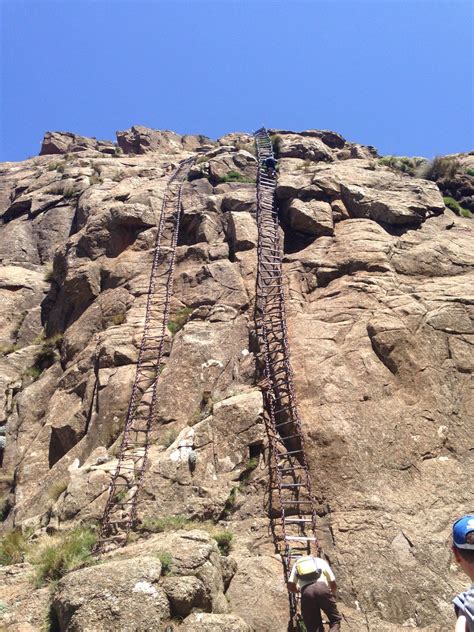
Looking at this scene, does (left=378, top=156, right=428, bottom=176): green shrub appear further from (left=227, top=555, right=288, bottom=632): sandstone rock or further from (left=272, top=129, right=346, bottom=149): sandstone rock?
(left=227, top=555, right=288, bottom=632): sandstone rock

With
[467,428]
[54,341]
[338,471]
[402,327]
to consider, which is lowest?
[338,471]

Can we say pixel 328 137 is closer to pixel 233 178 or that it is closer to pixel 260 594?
pixel 233 178

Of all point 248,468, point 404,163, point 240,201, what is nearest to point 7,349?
point 240,201

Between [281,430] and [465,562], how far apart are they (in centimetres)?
924

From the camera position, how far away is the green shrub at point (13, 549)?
35.3 ft

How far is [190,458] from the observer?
12031mm

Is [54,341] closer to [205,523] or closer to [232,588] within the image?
[205,523]

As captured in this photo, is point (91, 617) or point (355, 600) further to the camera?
point (355, 600)

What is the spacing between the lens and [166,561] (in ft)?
27.8

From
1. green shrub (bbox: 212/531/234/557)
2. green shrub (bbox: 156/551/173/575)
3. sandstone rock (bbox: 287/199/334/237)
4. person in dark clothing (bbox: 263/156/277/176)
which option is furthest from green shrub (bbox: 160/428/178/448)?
person in dark clothing (bbox: 263/156/277/176)

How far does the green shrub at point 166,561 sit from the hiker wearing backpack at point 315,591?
1.95m

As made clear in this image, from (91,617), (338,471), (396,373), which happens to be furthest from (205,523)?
(396,373)

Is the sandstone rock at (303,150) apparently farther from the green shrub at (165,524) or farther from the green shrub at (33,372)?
the green shrub at (165,524)

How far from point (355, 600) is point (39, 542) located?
6.57 m
